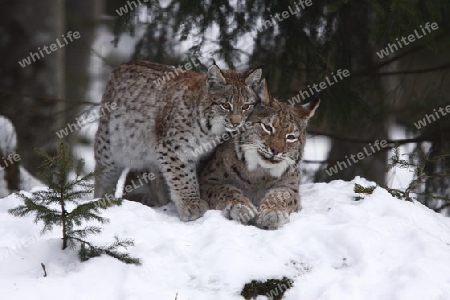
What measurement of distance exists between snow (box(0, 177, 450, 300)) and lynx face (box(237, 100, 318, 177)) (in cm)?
59

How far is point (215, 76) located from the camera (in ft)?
18.8

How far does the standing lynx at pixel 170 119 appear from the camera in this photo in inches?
221

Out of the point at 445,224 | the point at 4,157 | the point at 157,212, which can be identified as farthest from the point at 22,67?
the point at 445,224

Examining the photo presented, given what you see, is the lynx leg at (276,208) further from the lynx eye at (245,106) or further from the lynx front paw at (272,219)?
the lynx eye at (245,106)

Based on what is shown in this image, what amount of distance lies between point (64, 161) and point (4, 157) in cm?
411

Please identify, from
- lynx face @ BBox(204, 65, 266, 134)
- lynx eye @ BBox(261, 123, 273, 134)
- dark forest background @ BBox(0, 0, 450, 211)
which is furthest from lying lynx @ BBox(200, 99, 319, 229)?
dark forest background @ BBox(0, 0, 450, 211)

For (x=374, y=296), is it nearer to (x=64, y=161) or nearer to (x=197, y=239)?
(x=197, y=239)

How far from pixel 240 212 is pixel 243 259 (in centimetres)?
84

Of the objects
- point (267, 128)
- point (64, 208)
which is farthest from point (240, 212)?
point (64, 208)

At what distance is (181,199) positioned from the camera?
18.3ft

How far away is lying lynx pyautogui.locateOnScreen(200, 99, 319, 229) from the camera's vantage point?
208 inches

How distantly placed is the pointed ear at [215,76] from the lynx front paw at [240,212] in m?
1.16

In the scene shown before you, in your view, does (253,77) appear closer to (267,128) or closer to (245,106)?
(245,106)

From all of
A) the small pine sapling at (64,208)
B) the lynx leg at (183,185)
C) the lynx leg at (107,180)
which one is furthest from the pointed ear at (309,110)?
the small pine sapling at (64,208)
